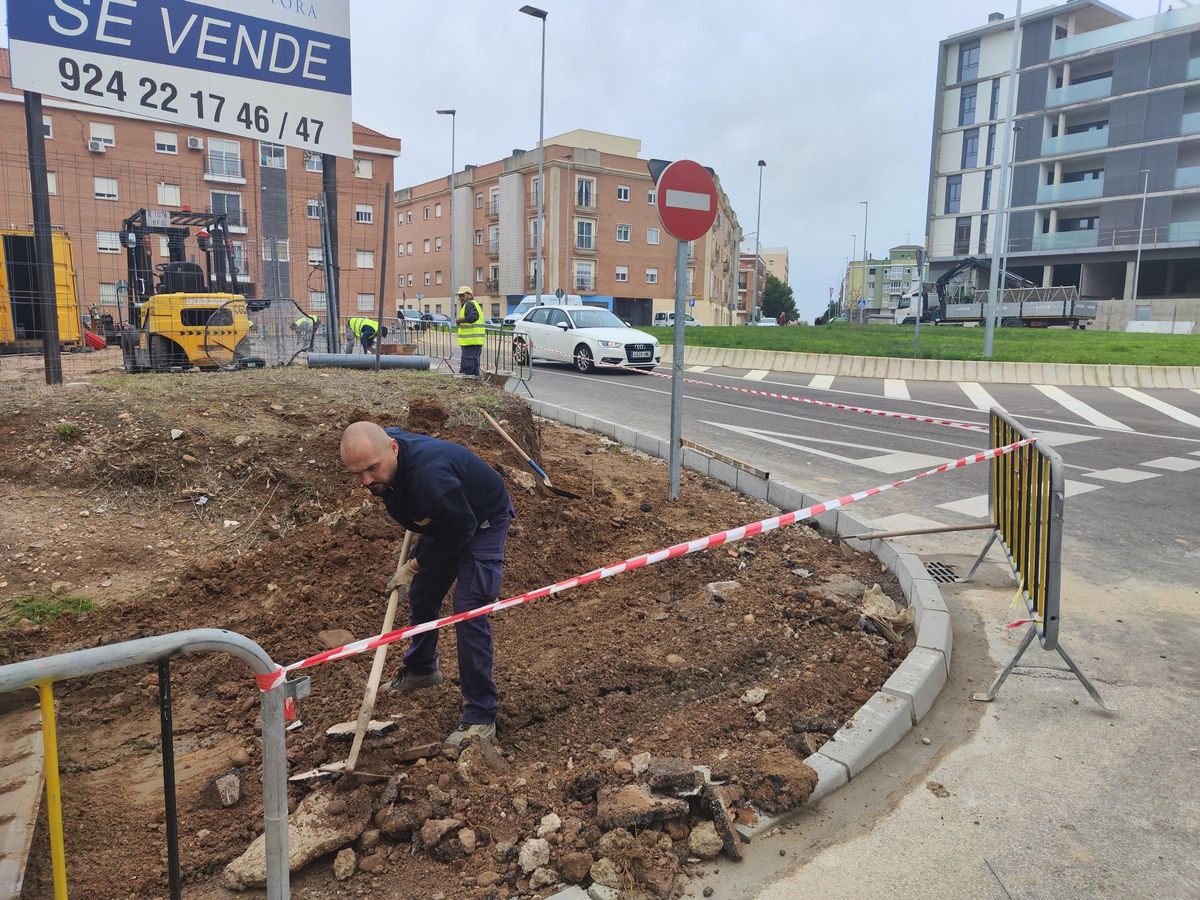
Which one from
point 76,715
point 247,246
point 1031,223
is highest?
point 1031,223

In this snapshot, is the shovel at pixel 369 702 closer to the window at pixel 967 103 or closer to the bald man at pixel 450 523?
the bald man at pixel 450 523

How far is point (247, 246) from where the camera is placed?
1611cm

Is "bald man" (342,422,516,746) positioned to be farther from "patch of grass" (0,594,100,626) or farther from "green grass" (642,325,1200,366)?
"green grass" (642,325,1200,366)

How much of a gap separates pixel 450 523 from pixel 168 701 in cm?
147

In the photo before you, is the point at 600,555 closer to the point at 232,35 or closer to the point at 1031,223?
the point at 232,35

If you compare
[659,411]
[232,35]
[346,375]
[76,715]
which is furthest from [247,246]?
[76,715]

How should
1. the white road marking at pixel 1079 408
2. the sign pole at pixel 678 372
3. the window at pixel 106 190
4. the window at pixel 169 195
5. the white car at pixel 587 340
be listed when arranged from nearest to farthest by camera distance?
the sign pole at pixel 678 372, the white road marking at pixel 1079 408, the window at pixel 106 190, the white car at pixel 587 340, the window at pixel 169 195

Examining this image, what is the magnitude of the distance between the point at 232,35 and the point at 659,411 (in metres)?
7.75

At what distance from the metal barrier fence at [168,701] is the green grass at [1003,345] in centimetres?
1872

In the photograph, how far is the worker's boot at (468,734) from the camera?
3402 millimetres

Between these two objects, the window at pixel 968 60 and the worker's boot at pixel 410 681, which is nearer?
the worker's boot at pixel 410 681

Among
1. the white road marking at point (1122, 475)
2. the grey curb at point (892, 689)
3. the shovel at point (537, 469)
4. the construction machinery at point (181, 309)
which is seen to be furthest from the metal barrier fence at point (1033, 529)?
the construction machinery at point (181, 309)

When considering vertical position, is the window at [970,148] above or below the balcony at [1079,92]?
below

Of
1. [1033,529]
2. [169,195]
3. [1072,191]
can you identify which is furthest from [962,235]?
[1033,529]
